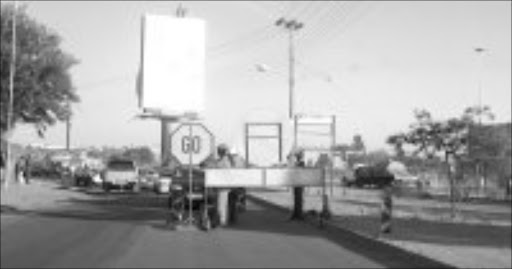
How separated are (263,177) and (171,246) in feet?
24.2

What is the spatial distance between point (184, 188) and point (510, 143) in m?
31.7

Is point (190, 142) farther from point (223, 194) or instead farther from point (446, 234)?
point (446, 234)

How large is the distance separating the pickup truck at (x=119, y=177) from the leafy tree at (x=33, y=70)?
4556 mm

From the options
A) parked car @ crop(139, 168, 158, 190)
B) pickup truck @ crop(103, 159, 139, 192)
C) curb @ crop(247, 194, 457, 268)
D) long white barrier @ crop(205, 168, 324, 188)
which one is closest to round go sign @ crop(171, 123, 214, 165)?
long white barrier @ crop(205, 168, 324, 188)

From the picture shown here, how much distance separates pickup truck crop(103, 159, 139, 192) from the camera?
56781mm

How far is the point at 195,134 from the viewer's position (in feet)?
83.5

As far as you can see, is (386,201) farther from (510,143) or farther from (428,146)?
(428,146)

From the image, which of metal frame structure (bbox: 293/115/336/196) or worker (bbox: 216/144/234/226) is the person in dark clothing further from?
worker (bbox: 216/144/234/226)

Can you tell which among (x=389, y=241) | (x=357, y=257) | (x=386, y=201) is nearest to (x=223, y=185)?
(x=386, y=201)

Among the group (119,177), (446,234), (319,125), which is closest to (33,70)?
(119,177)

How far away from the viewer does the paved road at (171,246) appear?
1673 centimetres

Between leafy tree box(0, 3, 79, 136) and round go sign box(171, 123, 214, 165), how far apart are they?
32067 mm

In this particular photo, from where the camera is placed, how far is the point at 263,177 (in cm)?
2700

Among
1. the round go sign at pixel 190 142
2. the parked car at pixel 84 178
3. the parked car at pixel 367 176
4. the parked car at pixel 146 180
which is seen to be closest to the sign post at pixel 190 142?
the round go sign at pixel 190 142
